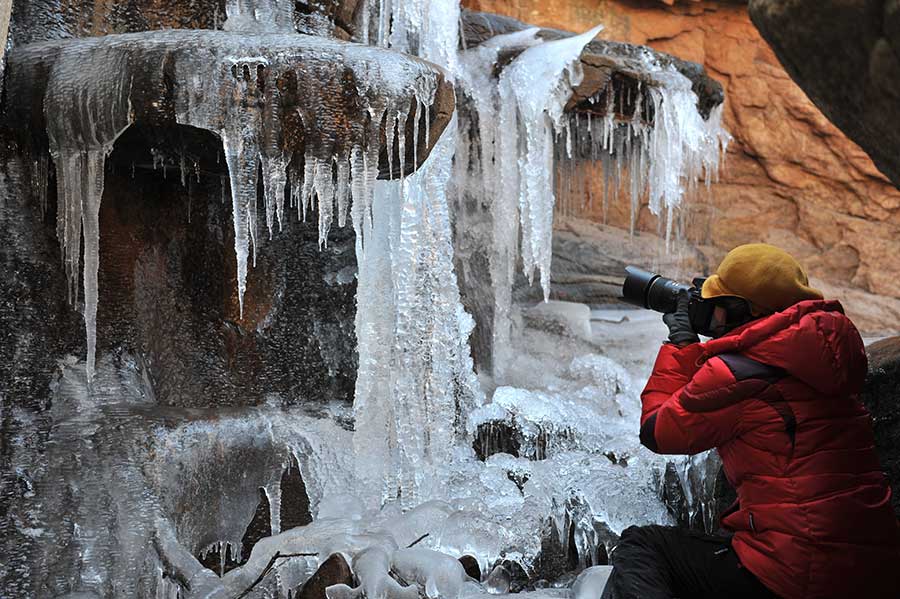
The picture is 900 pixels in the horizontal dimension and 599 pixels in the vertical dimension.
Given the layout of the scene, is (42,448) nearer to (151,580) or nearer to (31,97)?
(151,580)

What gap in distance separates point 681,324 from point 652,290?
272 millimetres

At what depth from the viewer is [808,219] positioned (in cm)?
1064

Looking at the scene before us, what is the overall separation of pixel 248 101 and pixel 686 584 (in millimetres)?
2158

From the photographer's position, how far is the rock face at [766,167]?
10359 millimetres

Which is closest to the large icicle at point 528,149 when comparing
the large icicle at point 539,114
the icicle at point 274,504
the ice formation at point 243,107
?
the large icicle at point 539,114

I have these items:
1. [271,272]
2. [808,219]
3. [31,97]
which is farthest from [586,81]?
[808,219]

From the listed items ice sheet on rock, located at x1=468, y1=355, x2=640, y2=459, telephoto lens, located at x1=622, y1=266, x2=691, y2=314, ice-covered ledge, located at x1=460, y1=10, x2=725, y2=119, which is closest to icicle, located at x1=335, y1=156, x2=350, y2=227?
telephoto lens, located at x1=622, y1=266, x2=691, y2=314

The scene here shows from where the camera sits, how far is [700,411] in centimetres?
252

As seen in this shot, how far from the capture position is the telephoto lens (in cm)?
294

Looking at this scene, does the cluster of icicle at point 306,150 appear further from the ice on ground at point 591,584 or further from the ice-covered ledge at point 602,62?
the ice-covered ledge at point 602,62

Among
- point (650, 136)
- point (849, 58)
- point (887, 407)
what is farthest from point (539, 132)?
point (849, 58)

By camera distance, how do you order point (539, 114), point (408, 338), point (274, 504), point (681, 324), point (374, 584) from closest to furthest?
1. point (681, 324)
2. point (374, 584)
3. point (274, 504)
4. point (408, 338)
5. point (539, 114)

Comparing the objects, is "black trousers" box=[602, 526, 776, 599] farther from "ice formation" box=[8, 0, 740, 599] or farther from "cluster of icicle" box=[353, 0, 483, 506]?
"cluster of icicle" box=[353, 0, 483, 506]

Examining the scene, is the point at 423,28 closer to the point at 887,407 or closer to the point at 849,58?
the point at 887,407
